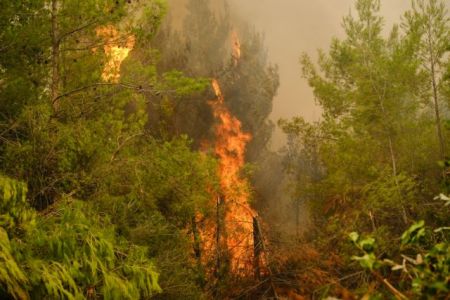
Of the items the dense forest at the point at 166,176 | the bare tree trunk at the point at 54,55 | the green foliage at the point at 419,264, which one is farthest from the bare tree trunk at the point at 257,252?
the bare tree trunk at the point at 54,55

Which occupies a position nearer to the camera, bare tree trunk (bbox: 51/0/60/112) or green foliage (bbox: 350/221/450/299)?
green foliage (bbox: 350/221/450/299)

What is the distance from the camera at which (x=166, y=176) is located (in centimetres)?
818

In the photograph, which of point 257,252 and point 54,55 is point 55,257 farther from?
point 54,55

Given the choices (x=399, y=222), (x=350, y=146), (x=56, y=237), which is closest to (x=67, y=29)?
(x=56, y=237)

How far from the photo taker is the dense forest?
4.45 metres

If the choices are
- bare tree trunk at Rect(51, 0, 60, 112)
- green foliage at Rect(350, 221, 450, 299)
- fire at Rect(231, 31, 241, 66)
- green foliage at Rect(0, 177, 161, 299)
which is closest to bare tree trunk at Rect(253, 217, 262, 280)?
green foliage at Rect(0, 177, 161, 299)

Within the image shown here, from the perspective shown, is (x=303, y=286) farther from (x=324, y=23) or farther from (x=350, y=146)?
(x=324, y=23)

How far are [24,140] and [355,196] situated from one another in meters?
11.9

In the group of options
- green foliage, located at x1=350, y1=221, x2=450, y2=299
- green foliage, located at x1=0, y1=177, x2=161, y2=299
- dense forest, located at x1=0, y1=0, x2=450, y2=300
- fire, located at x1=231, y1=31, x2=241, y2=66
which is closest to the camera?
green foliage, located at x1=350, y1=221, x2=450, y2=299

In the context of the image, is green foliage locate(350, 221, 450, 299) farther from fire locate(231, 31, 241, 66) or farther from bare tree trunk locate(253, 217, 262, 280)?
fire locate(231, 31, 241, 66)

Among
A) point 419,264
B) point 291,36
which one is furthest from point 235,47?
point 419,264

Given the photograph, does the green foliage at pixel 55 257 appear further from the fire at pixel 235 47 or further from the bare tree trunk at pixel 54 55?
the fire at pixel 235 47

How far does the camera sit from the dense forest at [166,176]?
445 centimetres

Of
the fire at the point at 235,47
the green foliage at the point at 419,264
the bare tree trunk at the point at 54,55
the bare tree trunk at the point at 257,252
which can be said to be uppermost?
the fire at the point at 235,47
